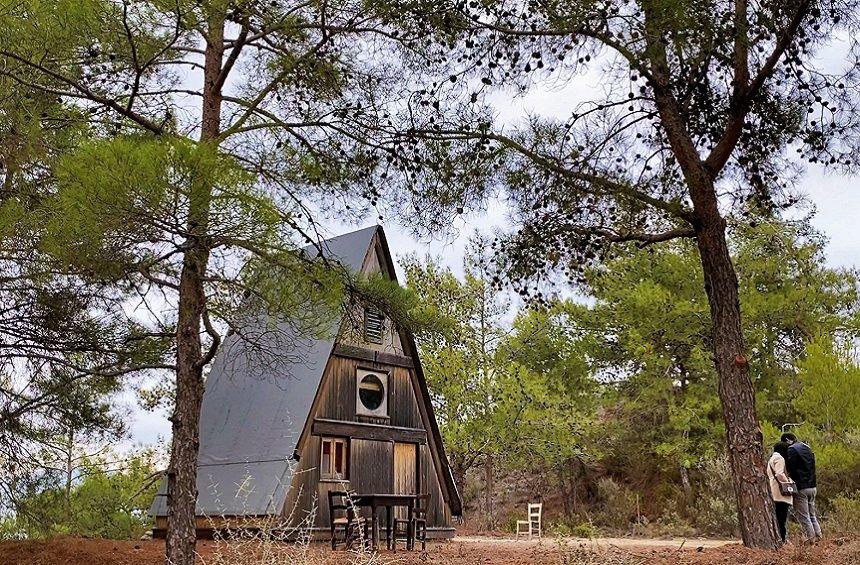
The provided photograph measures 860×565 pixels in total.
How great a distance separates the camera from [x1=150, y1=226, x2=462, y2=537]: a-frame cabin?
476 inches

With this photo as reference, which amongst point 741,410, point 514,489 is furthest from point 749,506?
point 514,489

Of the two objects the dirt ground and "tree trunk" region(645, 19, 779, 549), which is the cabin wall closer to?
the dirt ground

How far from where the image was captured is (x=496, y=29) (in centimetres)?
691

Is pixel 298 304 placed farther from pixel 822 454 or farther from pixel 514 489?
pixel 514 489

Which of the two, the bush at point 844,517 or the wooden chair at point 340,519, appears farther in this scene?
the bush at point 844,517

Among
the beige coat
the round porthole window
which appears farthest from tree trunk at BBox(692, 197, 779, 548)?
the round porthole window

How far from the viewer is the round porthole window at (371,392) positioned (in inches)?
532

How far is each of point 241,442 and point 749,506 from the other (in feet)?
27.4

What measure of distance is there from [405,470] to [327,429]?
1926 millimetres

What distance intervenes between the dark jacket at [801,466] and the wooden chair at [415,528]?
4659mm

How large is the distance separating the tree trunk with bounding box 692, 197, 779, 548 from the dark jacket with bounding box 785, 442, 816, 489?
2503mm

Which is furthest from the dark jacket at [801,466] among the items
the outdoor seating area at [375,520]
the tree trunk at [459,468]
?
the tree trunk at [459,468]

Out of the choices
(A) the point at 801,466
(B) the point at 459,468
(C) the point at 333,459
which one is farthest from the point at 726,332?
(B) the point at 459,468

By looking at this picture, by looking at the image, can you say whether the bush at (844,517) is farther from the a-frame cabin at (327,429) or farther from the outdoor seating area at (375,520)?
the a-frame cabin at (327,429)
